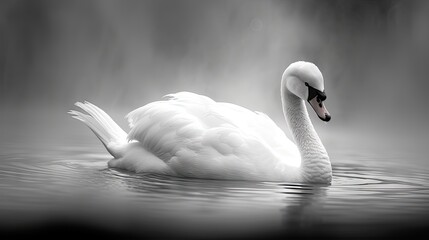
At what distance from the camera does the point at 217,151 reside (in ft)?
22.5

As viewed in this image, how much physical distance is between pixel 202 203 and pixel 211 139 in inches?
57.3

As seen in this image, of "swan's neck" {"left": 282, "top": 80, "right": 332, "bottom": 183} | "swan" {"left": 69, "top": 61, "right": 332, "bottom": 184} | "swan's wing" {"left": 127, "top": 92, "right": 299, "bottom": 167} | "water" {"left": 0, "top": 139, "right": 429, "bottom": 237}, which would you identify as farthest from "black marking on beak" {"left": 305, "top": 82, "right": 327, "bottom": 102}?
"water" {"left": 0, "top": 139, "right": 429, "bottom": 237}

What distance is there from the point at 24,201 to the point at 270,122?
2977 millimetres

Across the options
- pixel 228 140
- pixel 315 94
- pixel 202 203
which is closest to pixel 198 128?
pixel 228 140

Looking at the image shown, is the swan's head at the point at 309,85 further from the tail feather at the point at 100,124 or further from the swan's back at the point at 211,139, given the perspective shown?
the tail feather at the point at 100,124

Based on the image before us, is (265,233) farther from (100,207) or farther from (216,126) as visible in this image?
(216,126)

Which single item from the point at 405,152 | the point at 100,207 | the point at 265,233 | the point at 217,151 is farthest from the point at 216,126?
the point at 405,152

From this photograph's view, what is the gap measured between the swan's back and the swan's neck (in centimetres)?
18

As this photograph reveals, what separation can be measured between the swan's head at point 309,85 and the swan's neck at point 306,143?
6.2 inches

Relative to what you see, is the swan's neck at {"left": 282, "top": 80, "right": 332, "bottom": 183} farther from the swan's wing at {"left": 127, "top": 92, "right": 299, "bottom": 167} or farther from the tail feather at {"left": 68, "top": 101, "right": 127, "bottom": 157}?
the tail feather at {"left": 68, "top": 101, "right": 127, "bottom": 157}

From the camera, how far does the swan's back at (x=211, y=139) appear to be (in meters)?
6.80

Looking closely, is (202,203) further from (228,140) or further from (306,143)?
(306,143)

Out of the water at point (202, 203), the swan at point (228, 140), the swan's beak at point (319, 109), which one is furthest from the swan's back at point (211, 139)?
the swan's beak at point (319, 109)

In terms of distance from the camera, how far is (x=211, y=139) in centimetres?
689
